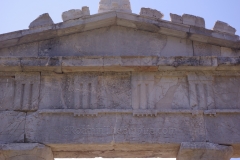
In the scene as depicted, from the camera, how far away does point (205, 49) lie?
1127 cm

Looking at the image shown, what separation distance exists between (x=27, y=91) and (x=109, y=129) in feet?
6.87

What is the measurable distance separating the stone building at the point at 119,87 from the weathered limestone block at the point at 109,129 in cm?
2

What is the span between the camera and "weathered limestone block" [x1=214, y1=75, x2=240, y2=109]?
10.8m

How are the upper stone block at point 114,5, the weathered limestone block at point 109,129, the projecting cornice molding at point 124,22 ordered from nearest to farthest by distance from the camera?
the weathered limestone block at point 109,129 → the projecting cornice molding at point 124,22 → the upper stone block at point 114,5

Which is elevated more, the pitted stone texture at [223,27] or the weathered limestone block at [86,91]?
the pitted stone texture at [223,27]

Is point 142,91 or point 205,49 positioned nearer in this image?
point 142,91

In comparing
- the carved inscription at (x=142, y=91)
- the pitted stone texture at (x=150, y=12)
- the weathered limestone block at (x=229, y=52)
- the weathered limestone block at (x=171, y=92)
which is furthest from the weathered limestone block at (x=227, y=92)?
the pitted stone texture at (x=150, y=12)

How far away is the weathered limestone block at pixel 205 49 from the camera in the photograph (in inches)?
441

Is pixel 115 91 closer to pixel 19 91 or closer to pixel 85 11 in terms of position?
pixel 85 11

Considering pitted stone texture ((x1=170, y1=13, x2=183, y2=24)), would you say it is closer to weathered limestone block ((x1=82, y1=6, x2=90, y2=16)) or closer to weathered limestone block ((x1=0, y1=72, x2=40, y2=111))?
weathered limestone block ((x1=82, y1=6, x2=90, y2=16))

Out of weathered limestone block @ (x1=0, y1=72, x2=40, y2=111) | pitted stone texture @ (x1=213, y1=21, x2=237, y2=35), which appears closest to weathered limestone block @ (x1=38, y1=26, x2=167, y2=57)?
weathered limestone block @ (x1=0, y1=72, x2=40, y2=111)

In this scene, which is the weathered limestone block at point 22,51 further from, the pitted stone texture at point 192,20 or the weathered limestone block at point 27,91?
the pitted stone texture at point 192,20

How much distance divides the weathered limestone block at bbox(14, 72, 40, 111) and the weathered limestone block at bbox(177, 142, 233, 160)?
3.46 metres

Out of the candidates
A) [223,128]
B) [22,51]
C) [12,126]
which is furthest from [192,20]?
[12,126]
